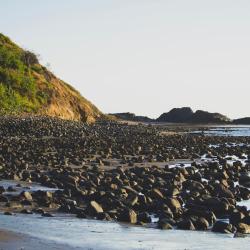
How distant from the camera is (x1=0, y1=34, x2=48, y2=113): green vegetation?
83625 millimetres

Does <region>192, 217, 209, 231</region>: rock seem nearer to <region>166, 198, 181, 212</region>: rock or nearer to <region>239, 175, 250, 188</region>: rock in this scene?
<region>166, 198, 181, 212</region>: rock

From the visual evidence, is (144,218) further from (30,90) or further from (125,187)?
(30,90)

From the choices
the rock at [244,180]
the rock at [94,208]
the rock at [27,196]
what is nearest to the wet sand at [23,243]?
the rock at [94,208]

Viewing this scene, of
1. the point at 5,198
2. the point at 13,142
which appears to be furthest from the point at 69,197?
the point at 13,142

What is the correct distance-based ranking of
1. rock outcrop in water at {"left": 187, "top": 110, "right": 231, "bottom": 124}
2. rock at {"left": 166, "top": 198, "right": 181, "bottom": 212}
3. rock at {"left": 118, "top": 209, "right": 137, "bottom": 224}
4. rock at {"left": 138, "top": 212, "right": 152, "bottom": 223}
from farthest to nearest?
rock outcrop in water at {"left": 187, "top": 110, "right": 231, "bottom": 124} → rock at {"left": 166, "top": 198, "right": 181, "bottom": 212} → rock at {"left": 138, "top": 212, "right": 152, "bottom": 223} → rock at {"left": 118, "top": 209, "right": 137, "bottom": 224}

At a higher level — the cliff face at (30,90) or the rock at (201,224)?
the cliff face at (30,90)

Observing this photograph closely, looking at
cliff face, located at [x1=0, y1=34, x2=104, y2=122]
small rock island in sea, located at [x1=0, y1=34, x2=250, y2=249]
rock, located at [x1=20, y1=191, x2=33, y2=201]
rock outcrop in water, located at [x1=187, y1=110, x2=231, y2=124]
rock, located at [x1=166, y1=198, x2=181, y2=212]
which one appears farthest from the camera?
rock outcrop in water, located at [x1=187, y1=110, x2=231, y2=124]

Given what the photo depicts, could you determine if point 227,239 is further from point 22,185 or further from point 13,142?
point 13,142

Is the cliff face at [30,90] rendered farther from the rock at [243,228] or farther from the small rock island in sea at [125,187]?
the rock at [243,228]

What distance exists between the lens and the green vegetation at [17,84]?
83.6 meters

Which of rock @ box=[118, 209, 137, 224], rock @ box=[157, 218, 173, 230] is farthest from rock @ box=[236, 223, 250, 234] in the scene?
rock @ box=[118, 209, 137, 224]

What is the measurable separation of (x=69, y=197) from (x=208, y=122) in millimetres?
175496

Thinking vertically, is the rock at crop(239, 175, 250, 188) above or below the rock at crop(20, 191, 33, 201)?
below

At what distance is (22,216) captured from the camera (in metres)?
14.9
